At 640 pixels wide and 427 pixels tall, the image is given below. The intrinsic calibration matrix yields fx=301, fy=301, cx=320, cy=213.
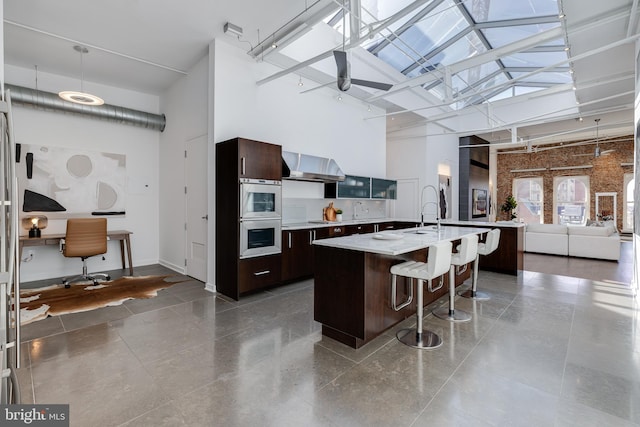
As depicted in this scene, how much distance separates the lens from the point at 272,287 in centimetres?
470

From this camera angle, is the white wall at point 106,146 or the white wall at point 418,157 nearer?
the white wall at point 106,146

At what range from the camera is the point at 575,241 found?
7.16m

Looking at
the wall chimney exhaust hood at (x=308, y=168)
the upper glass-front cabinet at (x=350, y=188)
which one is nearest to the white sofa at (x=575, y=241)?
the upper glass-front cabinet at (x=350, y=188)

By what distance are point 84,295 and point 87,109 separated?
3.24 m

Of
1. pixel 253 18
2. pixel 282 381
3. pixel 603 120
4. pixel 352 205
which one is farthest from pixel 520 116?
pixel 282 381

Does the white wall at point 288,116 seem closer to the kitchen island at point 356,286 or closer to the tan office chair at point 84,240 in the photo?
the tan office chair at point 84,240

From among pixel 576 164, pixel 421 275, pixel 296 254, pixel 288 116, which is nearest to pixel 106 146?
pixel 288 116

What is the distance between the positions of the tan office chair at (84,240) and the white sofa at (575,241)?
31.0 feet

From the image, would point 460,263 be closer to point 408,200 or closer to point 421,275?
point 421,275

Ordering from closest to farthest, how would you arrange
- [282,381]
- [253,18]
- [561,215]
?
1. [282,381]
2. [253,18]
3. [561,215]

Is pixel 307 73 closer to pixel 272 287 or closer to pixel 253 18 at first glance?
pixel 253 18

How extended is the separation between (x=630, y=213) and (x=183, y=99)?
597 inches

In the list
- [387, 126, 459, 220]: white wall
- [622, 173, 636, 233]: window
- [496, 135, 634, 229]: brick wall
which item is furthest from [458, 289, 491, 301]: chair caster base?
[622, 173, 636, 233]: window

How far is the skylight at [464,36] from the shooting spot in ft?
15.8
